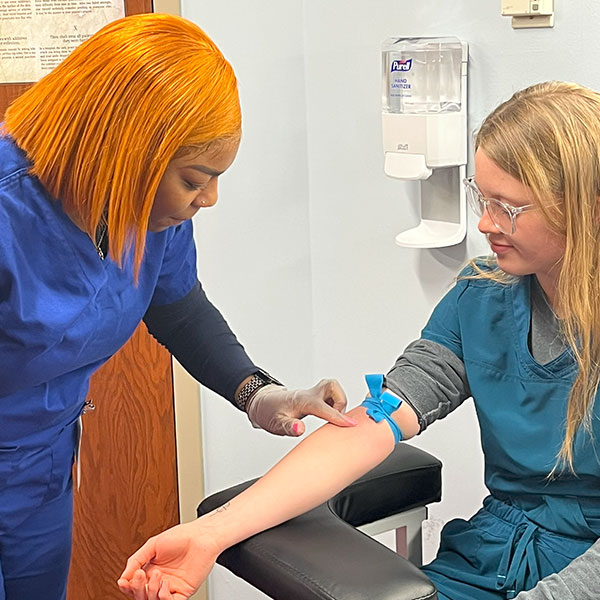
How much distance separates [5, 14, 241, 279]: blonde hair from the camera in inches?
49.7

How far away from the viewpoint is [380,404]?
5.17 ft

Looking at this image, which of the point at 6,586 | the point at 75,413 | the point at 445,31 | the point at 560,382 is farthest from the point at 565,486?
the point at 445,31

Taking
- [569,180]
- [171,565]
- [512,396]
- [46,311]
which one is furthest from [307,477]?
[569,180]

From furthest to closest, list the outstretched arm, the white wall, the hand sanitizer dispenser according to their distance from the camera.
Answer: the white wall → the hand sanitizer dispenser → the outstretched arm

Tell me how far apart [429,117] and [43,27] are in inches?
36.7

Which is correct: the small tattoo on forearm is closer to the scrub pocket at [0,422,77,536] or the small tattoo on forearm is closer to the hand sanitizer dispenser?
A: the scrub pocket at [0,422,77,536]

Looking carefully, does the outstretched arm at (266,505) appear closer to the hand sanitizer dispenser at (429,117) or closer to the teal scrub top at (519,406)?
the teal scrub top at (519,406)

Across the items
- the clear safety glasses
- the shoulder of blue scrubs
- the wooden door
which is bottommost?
the wooden door

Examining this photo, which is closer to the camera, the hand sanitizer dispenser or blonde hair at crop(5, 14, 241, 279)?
blonde hair at crop(5, 14, 241, 279)

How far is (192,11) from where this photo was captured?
2281 mm

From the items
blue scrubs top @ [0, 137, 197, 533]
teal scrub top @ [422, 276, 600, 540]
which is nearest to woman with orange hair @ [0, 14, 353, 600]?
blue scrubs top @ [0, 137, 197, 533]

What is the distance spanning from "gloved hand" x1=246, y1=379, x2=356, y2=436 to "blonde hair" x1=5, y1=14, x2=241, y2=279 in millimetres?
443

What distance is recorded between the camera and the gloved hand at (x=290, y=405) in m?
1.61

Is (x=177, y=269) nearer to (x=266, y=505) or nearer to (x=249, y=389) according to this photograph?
(x=249, y=389)
